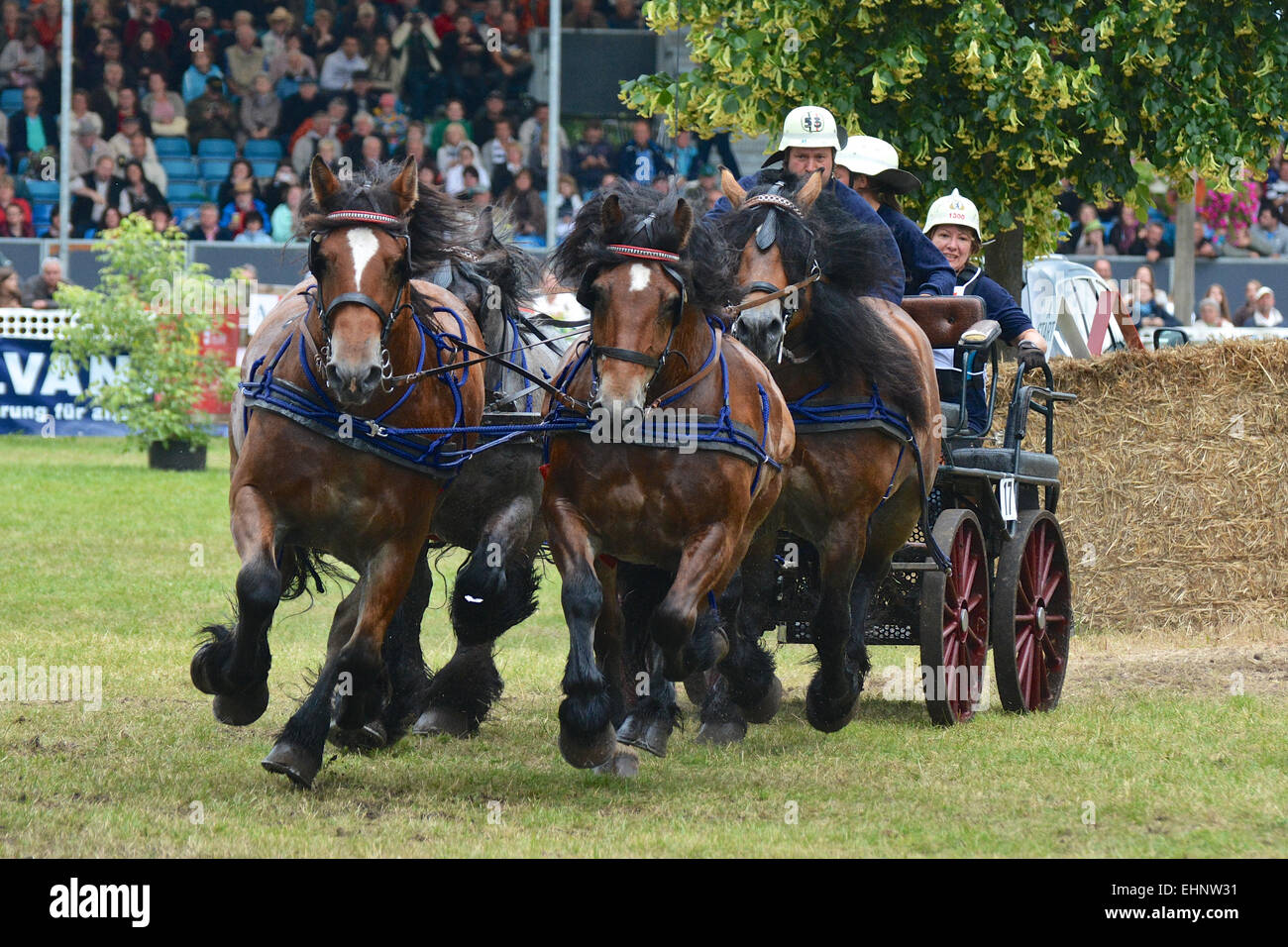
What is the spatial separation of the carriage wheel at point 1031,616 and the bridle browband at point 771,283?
77.1 inches

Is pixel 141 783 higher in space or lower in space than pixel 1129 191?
lower

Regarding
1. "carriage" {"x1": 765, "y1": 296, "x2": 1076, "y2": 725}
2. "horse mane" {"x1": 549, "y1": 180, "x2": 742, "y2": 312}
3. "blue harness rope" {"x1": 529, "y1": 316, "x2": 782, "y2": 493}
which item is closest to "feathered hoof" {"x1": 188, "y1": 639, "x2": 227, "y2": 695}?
"blue harness rope" {"x1": 529, "y1": 316, "x2": 782, "y2": 493}

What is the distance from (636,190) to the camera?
5953mm

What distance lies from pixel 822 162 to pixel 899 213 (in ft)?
2.70

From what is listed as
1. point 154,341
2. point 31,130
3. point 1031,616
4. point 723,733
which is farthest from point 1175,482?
point 31,130

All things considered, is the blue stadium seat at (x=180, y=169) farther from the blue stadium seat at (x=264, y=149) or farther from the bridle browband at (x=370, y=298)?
the bridle browband at (x=370, y=298)

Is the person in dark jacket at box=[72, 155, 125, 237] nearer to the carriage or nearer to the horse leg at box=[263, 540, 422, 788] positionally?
the carriage

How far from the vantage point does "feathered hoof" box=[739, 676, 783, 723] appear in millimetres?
6961

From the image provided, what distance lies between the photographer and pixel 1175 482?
1037 cm

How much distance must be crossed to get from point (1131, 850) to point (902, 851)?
2.15 feet

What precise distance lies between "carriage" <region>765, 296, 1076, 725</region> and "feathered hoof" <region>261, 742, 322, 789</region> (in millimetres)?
2249

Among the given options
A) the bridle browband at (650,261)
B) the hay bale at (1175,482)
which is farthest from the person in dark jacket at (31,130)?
the bridle browband at (650,261)
